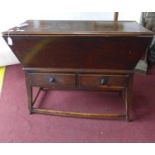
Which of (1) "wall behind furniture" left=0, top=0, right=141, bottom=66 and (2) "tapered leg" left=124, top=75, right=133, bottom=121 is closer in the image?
(2) "tapered leg" left=124, top=75, right=133, bottom=121

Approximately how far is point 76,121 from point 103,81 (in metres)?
0.49

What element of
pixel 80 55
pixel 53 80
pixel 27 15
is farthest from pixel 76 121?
pixel 27 15

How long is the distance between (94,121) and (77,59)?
0.66 metres

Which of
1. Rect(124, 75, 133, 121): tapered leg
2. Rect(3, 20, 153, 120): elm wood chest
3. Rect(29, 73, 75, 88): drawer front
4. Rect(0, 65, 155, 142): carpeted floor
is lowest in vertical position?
Rect(0, 65, 155, 142): carpeted floor

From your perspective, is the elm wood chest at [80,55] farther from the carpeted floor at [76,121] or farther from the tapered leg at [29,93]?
the carpeted floor at [76,121]

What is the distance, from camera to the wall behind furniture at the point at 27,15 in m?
2.72

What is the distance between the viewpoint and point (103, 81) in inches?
70.4

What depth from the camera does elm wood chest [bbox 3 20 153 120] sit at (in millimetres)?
1526

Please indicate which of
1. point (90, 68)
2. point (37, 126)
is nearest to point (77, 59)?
point (90, 68)

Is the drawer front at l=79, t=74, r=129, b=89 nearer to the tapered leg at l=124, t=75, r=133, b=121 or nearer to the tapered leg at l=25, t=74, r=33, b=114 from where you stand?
the tapered leg at l=124, t=75, r=133, b=121

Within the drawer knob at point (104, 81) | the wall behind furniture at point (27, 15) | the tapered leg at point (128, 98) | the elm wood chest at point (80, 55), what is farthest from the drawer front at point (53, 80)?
the wall behind furniture at point (27, 15)

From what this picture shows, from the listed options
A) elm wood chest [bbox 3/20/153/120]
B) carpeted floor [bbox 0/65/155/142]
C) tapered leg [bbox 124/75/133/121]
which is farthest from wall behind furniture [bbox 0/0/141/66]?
tapered leg [bbox 124/75/133/121]

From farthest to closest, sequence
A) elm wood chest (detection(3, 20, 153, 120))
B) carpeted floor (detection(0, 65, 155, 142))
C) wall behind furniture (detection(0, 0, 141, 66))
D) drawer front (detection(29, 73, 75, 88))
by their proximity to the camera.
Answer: wall behind furniture (detection(0, 0, 141, 66)) < drawer front (detection(29, 73, 75, 88)) < carpeted floor (detection(0, 65, 155, 142)) < elm wood chest (detection(3, 20, 153, 120))

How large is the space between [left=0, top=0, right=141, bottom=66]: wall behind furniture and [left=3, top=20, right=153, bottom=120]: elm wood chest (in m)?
1.17
